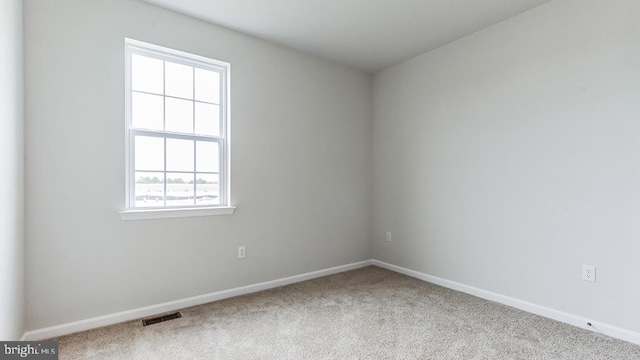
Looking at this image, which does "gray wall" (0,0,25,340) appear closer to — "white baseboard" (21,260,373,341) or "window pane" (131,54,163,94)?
"white baseboard" (21,260,373,341)

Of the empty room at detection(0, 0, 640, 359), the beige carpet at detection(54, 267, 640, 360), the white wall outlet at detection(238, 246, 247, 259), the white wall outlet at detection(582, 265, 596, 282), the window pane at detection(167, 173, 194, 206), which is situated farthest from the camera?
the white wall outlet at detection(238, 246, 247, 259)

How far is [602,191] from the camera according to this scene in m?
2.34

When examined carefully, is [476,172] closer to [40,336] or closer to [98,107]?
[98,107]

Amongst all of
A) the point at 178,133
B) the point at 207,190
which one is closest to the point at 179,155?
the point at 178,133

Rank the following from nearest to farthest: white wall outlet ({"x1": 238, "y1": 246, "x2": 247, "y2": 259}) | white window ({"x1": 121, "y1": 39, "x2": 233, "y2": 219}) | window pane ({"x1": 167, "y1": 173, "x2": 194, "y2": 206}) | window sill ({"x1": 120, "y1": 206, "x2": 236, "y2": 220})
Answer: window sill ({"x1": 120, "y1": 206, "x2": 236, "y2": 220})
white window ({"x1": 121, "y1": 39, "x2": 233, "y2": 219})
window pane ({"x1": 167, "y1": 173, "x2": 194, "y2": 206})
white wall outlet ({"x1": 238, "y1": 246, "x2": 247, "y2": 259})

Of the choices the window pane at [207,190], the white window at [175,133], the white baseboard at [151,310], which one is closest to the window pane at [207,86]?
the white window at [175,133]

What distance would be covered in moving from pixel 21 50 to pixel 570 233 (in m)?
4.15

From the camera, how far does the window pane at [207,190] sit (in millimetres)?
2949

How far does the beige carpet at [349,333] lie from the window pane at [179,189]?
93cm

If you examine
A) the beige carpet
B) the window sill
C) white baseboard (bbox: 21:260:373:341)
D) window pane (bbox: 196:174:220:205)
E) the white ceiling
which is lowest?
the beige carpet

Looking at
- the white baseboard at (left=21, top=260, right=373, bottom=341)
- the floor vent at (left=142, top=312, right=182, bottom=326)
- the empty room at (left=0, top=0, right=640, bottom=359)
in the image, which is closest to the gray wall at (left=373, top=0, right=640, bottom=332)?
the empty room at (left=0, top=0, right=640, bottom=359)

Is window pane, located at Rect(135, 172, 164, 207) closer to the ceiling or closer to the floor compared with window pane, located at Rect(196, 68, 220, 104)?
closer to the floor

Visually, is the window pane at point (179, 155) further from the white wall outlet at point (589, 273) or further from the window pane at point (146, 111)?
the white wall outlet at point (589, 273)

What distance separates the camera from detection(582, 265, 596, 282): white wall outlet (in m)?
2.38
